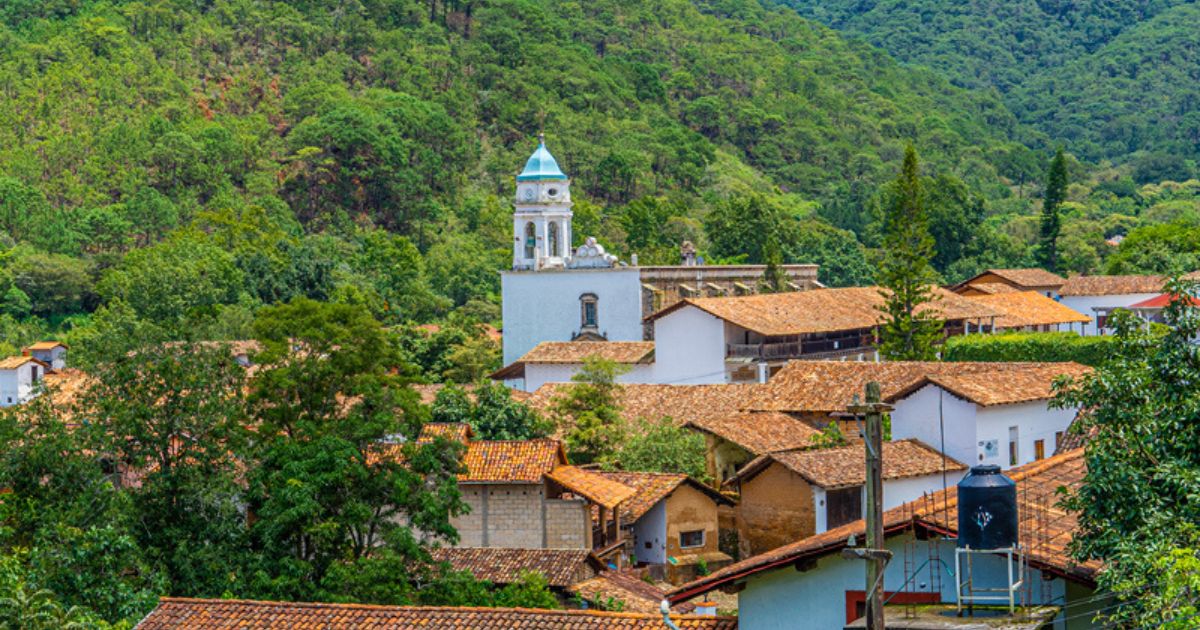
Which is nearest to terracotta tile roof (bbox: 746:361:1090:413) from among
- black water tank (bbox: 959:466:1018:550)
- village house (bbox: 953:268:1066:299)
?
black water tank (bbox: 959:466:1018:550)

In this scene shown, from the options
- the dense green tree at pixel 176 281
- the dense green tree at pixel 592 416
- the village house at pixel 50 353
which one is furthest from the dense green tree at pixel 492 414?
the village house at pixel 50 353

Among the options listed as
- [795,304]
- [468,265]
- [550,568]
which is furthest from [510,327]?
[550,568]

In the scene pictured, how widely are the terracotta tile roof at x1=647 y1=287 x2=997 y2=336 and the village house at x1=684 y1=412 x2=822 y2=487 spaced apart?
41.7ft

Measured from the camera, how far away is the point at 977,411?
31.8 m

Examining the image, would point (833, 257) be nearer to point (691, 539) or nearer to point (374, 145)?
point (374, 145)

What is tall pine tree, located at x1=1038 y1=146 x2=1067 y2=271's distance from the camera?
3184 inches

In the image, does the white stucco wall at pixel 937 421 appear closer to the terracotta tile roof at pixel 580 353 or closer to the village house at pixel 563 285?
the terracotta tile roof at pixel 580 353

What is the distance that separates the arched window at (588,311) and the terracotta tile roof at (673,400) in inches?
633

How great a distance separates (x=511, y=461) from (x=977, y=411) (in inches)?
338

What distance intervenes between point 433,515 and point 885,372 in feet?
52.8

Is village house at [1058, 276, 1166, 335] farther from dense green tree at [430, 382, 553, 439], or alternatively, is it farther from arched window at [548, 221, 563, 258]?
dense green tree at [430, 382, 553, 439]

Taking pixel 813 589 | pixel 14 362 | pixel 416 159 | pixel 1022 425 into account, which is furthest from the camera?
pixel 416 159

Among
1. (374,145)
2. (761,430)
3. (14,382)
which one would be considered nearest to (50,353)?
(14,382)

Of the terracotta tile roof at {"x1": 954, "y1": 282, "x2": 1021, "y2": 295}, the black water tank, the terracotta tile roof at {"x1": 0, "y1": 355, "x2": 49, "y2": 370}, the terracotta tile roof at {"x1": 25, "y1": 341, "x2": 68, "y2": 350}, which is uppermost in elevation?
the terracotta tile roof at {"x1": 954, "y1": 282, "x2": 1021, "y2": 295}
